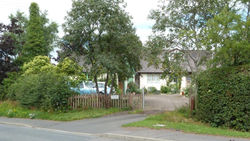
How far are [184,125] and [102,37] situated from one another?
8.48m

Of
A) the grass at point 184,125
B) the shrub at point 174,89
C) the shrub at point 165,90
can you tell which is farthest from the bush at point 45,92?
the shrub at point 174,89

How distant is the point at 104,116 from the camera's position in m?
15.9

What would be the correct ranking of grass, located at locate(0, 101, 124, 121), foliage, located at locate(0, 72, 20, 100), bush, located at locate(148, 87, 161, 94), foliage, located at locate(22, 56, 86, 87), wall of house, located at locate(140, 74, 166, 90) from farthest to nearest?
wall of house, located at locate(140, 74, 166, 90) < bush, located at locate(148, 87, 161, 94) < foliage, located at locate(0, 72, 20, 100) < foliage, located at locate(22, 56, 86, 87) < grass, located at locate(0, 101, 124, 121)

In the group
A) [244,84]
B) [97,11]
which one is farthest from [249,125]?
[97,11]

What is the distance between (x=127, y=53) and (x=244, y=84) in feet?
28.0

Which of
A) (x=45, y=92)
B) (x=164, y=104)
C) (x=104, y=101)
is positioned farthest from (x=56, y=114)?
(x=164, y=104)

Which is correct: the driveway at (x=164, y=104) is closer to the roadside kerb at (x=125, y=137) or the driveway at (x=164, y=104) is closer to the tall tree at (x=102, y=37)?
the tall tree at (x=102, y=37)

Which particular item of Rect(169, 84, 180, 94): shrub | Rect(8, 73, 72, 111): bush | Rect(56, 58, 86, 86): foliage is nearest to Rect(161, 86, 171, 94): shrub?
Rect(169, 84, 180, 94): shrub

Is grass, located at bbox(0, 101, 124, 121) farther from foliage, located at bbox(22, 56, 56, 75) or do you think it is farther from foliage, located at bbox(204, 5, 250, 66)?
foliage, located at bbox(204, 5, 250, 66)

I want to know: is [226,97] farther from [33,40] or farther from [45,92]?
[33,40]

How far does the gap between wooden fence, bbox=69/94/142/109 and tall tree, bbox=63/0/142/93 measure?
5.12 feet

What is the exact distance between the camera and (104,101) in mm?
17516

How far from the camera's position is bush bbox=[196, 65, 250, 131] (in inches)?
427

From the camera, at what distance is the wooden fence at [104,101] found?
17234mm
